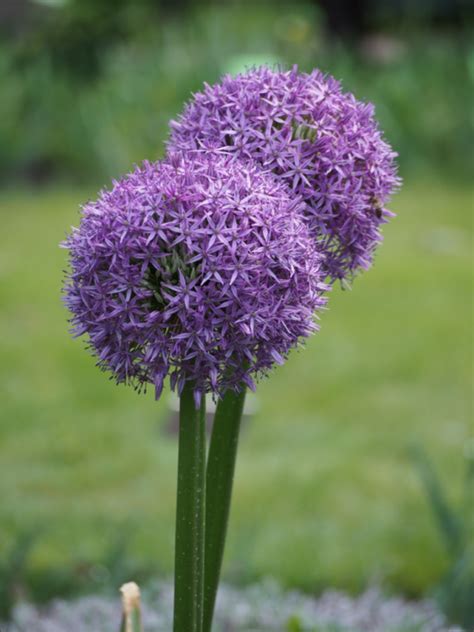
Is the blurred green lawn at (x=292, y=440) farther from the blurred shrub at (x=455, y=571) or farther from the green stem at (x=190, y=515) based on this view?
the green stem at (x=190, y=515)

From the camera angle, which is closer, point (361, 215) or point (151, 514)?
point (361, 215)

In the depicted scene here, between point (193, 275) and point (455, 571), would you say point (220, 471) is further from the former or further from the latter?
point (455, 571)

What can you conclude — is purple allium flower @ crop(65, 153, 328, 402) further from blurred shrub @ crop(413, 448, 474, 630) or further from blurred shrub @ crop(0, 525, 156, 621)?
blurred shrub @ crop(0, 525, 156, 621)

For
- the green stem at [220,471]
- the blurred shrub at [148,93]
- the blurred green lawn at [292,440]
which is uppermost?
the blurred shrub at [148,93]

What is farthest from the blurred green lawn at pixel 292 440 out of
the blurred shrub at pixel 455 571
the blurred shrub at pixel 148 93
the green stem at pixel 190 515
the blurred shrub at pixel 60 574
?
the green stem at pixel 190 515

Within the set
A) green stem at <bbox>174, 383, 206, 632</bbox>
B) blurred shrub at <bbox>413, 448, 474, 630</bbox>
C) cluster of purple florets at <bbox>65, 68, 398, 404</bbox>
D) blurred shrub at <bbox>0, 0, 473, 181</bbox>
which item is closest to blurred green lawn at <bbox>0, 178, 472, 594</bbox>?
blurred shrub at <bbox>413, 448, 474, 630</bbox>

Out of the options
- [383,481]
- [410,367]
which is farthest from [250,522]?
[410,367]

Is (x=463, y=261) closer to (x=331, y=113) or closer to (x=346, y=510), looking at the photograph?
(x=346, y=510)
